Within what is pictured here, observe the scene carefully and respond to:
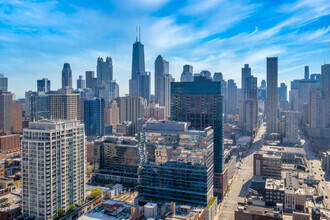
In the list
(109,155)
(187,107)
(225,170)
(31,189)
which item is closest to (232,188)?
(225,170)

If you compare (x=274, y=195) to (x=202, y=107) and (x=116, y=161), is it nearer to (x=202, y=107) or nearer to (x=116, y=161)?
(x=202, y=107)

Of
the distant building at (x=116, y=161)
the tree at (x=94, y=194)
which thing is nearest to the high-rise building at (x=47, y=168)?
the tree at (x=94, y=194)

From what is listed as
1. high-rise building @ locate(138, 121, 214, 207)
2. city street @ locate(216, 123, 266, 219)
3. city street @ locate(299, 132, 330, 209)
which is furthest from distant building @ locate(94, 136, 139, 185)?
city street @ locate(299, 132, 330, 209)

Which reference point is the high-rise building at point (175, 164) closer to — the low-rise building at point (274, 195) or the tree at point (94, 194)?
the tree at point (94, 194)

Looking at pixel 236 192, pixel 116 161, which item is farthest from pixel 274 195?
pixel 116 161

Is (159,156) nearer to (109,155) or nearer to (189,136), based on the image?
(189,136)
